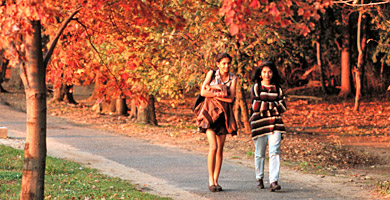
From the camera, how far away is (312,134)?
20109 mm

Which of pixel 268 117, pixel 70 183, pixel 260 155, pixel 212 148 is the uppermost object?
pixel 268 117

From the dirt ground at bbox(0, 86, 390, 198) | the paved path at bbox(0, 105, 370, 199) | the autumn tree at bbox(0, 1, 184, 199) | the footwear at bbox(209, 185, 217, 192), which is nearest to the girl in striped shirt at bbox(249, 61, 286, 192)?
the paved path at bbox(0, 105, 370, 199)

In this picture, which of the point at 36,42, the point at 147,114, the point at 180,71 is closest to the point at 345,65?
the point at 147,114

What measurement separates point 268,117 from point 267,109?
0.12m

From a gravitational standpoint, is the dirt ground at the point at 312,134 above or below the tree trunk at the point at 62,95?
below

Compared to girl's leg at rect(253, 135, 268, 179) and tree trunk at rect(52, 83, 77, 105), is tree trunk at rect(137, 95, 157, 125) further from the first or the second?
girl's leg at rect(253, 135, 268, 179)

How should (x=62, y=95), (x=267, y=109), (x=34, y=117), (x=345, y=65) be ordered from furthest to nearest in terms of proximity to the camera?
(x=345, y=65)
(x=62, y=95)
(x=267, y=109)
(x=34, y=117)

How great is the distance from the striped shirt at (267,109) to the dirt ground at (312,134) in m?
1.86

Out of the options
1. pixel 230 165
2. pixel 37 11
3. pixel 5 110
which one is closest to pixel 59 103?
pixel 5 110

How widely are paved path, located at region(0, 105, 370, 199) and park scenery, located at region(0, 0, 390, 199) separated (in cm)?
70

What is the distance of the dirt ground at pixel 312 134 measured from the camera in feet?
42.0

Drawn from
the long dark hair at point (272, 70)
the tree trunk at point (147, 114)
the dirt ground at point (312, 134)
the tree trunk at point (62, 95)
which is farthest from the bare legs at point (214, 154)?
the tree trunk at point (62, 95)

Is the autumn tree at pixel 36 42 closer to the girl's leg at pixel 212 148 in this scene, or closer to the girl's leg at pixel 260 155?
the girl's leg at pixel 212 148

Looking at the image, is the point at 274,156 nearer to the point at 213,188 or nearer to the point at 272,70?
the point at 213,188
